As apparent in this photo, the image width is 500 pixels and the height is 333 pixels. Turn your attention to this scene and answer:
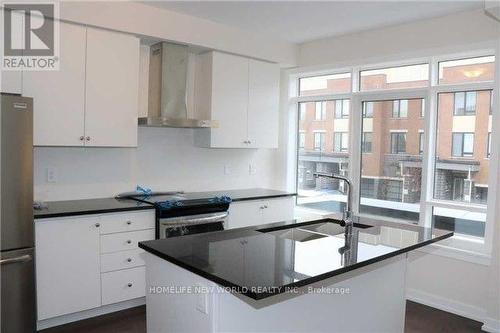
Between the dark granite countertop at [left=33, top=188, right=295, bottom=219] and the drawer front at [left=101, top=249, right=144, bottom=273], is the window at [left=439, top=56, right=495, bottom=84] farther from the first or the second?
the drawer front at [left=101, top=249, right=144, bottom=273]

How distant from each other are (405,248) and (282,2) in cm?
234

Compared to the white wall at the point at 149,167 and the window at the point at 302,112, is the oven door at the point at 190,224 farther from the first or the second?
the window at the point at 302,112

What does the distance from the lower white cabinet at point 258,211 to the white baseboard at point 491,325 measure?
2.19 meters

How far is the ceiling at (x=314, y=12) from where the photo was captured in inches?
142

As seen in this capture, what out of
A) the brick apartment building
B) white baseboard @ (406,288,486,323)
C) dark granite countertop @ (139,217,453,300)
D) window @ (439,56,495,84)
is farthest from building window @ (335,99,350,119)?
dark granite countertop @ (139,217,453,300)

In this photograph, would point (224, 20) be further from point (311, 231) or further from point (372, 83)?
point (311, 231)

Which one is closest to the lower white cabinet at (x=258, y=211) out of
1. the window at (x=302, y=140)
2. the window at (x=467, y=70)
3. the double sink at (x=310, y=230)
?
the window at (x=302, y=140)

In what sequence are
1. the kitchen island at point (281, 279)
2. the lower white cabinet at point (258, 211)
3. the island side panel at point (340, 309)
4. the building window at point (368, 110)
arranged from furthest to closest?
the building window at point (368, 110) < the lower white cabinet at point (258, 211) < the island side panel at point (340, 309) < the kitchen island at point (281, 279)

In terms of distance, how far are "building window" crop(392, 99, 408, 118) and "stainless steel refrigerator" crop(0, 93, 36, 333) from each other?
3.36 m

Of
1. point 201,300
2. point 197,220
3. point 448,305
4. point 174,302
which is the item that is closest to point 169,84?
point 197,220

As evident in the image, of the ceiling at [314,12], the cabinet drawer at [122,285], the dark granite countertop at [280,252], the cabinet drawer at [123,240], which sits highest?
the ceiling at [314,12]

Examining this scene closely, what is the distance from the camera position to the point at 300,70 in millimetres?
5145

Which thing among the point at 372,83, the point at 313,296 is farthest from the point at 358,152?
the point at 313,296

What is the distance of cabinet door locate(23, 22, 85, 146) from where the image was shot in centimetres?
327
